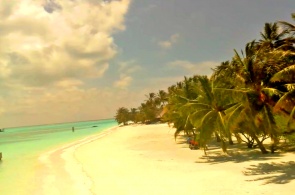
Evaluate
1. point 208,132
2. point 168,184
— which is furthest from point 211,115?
point 168,184

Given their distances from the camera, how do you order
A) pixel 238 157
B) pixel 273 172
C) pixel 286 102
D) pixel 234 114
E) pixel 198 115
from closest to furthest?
pixel 286 102
pixel 273 172
pixel 234 114
pixel 238 157
pixel 198 115

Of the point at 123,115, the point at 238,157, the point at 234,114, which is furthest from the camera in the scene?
the point at 123,115

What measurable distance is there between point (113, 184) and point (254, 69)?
9.99 m

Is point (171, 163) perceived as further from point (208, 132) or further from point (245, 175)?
point (245, 175)

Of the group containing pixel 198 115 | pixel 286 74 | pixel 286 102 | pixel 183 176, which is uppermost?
pixel 286 74

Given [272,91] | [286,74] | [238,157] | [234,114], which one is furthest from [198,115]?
[286,74]

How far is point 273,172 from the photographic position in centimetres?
1480

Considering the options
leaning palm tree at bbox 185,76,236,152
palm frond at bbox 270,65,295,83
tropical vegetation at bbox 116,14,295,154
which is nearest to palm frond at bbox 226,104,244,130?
tropical vegetation at bbox 116,14,295,154

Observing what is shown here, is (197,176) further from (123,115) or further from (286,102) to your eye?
(123,115)

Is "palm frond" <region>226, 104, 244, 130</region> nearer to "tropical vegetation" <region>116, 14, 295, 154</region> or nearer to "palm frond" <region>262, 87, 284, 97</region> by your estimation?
"tropical vegetation" <region>116, 14, 295, 154</region>

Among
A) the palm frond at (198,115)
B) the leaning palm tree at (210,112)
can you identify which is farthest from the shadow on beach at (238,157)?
the palm frond at (198,115)

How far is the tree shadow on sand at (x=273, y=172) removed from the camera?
13164 mm

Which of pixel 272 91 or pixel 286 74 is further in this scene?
pixel 272 91

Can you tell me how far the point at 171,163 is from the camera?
2095 cm
